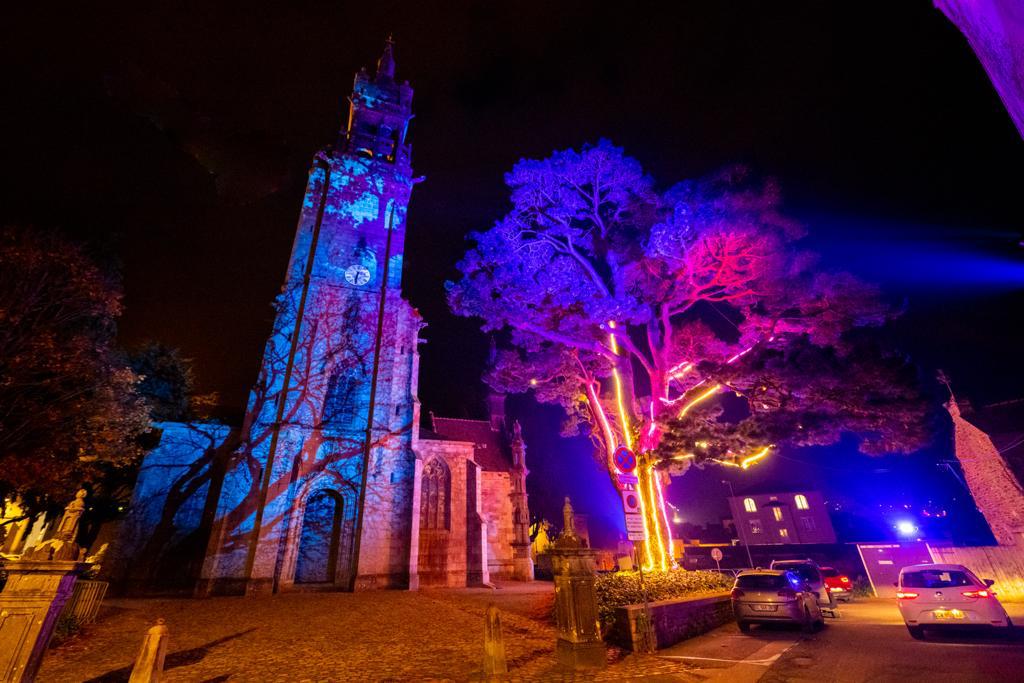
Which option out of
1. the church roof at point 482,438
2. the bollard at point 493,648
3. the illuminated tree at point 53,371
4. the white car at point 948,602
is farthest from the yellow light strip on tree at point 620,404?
the church roof at point 482,438

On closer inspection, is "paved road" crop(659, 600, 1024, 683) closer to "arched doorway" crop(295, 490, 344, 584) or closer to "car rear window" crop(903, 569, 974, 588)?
"car rear window" crop(903, 569, 974, 588)

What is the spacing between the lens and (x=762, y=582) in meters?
9.80

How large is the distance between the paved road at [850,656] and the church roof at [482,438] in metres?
21.2

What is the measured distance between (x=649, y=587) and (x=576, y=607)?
3.54 meters

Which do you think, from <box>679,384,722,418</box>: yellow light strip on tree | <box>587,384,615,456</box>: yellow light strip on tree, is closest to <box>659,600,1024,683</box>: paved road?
<box>587,384,615,456</box>: yellow light strip on tree

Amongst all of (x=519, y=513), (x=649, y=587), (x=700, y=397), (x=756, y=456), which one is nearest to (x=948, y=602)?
(x=756, y=456)

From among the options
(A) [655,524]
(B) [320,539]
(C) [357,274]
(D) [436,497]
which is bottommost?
(A) [655,524]

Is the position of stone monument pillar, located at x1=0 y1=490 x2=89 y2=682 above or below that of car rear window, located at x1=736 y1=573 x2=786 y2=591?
above

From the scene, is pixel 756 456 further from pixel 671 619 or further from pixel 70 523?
pixel 70 523

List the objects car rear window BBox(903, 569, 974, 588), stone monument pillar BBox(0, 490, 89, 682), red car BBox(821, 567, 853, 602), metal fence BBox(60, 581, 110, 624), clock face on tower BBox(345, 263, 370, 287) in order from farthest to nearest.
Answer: clock face on tower BBox(345, 263, 370, 287) → red car BBox(821, 567, 853, 602) → metal fence BBox(60, 581, 110, 624) → car rear window BBox(903, 569, 974, 588) → stone monument pillar BBox(0, 490, 89, 682)

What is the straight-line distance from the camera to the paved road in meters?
5.83

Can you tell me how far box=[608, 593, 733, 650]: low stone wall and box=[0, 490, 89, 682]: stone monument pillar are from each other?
26.6 ft

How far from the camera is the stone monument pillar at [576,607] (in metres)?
6.29

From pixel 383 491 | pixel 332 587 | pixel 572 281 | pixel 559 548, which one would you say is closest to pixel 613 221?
pixel 572 281
